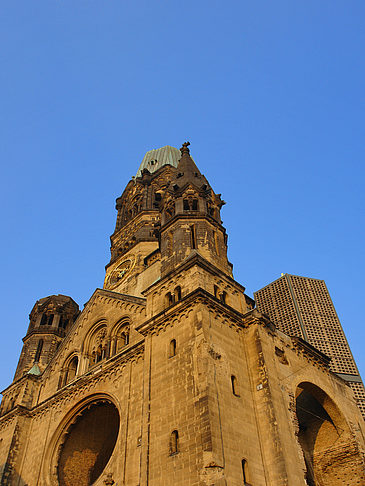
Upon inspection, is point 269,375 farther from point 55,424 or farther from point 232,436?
point 55,424

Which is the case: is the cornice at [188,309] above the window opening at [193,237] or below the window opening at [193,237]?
below

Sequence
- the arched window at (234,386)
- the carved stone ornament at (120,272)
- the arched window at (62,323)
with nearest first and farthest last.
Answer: the arched window at (234,386) → the arched window at (62,323) → the carved stone ornament at (120,272)

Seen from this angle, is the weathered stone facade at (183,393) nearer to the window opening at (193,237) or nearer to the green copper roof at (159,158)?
the window opening at (193,237)

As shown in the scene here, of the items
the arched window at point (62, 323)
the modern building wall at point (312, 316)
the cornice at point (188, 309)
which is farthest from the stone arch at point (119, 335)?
the modern building wall at point (312, 316)

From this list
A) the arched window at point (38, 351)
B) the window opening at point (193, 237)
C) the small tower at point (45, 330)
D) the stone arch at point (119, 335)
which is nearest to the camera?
the window opening at point (193, 237)

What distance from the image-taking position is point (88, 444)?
23.6 meters

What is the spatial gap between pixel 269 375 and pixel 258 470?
372 centimetres

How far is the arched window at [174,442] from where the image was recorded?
15.5 m

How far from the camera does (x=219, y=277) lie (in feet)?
69.4

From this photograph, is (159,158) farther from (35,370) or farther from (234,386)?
(234,386)

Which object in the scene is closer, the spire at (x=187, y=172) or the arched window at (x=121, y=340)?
the arched window at (x=121, y=340)

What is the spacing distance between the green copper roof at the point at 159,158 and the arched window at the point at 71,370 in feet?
77.4

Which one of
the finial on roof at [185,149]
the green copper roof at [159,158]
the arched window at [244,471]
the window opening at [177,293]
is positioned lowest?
the arched window at [244,471]

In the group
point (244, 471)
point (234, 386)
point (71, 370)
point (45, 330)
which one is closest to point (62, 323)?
point (45, 330)
